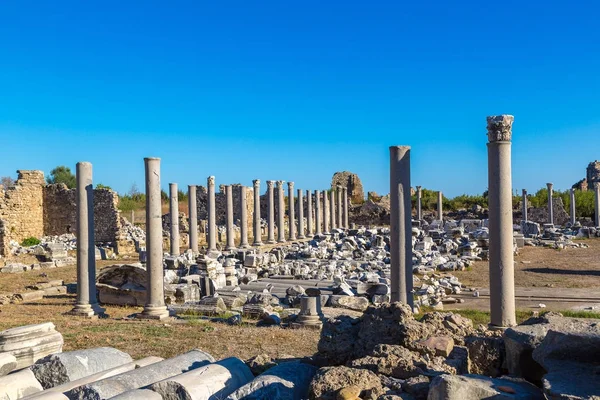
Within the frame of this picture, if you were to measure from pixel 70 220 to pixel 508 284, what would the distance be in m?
30.5

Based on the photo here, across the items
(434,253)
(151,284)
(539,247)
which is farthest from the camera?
(539,247)

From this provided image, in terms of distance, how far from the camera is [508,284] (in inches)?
381

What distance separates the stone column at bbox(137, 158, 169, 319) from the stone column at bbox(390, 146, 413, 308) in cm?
476

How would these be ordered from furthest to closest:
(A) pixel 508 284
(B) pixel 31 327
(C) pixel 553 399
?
(A) pixel 508 284 → (B) pixel 31 327 → (C) pixel 553 399

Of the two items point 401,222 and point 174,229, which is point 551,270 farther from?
point 174,229

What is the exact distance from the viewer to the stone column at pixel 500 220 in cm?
966

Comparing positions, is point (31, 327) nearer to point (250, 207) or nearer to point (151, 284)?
point (151, 284)

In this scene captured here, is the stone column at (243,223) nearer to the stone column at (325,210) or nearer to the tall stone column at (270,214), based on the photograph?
the tall stone column at (270,214)

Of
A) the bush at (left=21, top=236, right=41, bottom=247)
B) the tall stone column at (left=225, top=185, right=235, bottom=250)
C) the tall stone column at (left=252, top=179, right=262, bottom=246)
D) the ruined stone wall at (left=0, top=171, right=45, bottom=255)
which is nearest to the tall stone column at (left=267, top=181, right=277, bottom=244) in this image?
the tall stone column at (left=252, top=179, right=262, bottom=246)

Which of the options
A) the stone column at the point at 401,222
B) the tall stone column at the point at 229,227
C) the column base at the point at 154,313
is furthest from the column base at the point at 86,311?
the tall stone column at the point at 229,227

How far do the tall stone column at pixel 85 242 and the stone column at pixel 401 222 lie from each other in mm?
6438

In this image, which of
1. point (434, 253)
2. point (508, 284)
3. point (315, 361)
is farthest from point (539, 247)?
point (315, 361)

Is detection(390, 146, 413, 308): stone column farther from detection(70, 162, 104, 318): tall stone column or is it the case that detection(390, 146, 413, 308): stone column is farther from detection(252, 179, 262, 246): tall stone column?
detection(252, 179, 262, 246): tall stone column

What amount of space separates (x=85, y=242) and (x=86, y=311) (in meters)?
1.56
